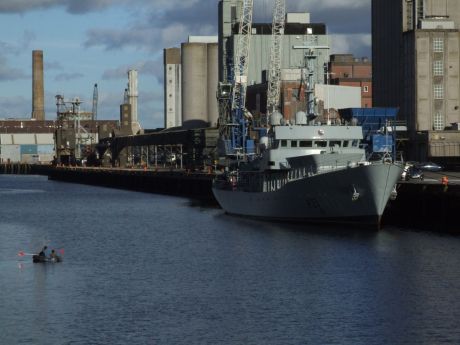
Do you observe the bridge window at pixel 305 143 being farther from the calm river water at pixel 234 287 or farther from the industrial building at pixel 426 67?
the industrial building at pixel 426 67

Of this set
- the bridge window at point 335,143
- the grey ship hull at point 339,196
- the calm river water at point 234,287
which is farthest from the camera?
the bridge window at point 335,143

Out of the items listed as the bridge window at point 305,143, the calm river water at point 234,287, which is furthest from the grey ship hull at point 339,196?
the bridge window at point 305,143

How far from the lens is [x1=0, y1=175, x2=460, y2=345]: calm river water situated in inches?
2007

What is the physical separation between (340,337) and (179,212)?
255 feet

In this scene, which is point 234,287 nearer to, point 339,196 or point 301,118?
point 339,196

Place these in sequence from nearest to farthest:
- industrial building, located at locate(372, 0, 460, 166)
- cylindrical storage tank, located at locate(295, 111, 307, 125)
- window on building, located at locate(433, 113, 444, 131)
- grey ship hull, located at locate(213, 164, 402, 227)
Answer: grey ship hull, located at locate(213, 164, 402, 227)
cylindrical storage tank, located at locate(295, 111, 307, 125)
industrial building, located at locate(372, 0, 460, 166)
window on building, located at locate(433, 113, 444, 131)

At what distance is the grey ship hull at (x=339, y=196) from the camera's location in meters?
86.0

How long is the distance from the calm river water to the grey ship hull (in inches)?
82.3

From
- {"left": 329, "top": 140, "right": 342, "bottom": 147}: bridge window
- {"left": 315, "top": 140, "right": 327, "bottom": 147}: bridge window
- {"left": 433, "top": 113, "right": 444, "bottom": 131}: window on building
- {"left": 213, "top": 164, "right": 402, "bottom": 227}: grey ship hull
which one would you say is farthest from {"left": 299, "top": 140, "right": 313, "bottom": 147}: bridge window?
{"left": 433, "top": 113, "right": 444, "bottom": 131}: window on building

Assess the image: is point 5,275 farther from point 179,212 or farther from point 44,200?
point 44,200

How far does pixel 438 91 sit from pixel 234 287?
10706 centimetres

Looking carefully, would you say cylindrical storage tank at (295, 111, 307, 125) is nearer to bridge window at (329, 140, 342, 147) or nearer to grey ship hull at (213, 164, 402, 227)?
bridge window at (329, 140, 342, 147)

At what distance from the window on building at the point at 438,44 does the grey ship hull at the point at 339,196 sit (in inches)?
2810

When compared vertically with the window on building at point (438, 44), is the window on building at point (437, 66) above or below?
below
